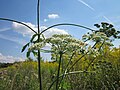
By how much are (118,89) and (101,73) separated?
74 centimetres

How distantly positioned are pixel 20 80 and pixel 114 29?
10.1 feet

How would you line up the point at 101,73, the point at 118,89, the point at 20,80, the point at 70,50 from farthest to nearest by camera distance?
1. the point at 20,80
2. the point at 101,73
3. the point at 118,89
4. the point at 70,50

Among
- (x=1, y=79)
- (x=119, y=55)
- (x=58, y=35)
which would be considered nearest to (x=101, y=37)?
(x=58, y=35)

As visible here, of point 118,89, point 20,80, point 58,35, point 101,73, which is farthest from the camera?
point 20,80

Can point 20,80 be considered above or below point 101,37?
below

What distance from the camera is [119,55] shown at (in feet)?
20.8

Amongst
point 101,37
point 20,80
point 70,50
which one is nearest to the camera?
point 70,50

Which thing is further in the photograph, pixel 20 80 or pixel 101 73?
pixel 20 80

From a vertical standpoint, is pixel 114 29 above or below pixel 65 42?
above

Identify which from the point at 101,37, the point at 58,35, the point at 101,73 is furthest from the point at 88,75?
the point at 58,35

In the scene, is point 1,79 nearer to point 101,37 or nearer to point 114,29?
point 114,29

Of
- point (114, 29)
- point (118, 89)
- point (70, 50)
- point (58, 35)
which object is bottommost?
point (118, 89)

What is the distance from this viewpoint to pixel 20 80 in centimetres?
630

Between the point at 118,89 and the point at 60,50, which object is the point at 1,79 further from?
the point at 60,50
